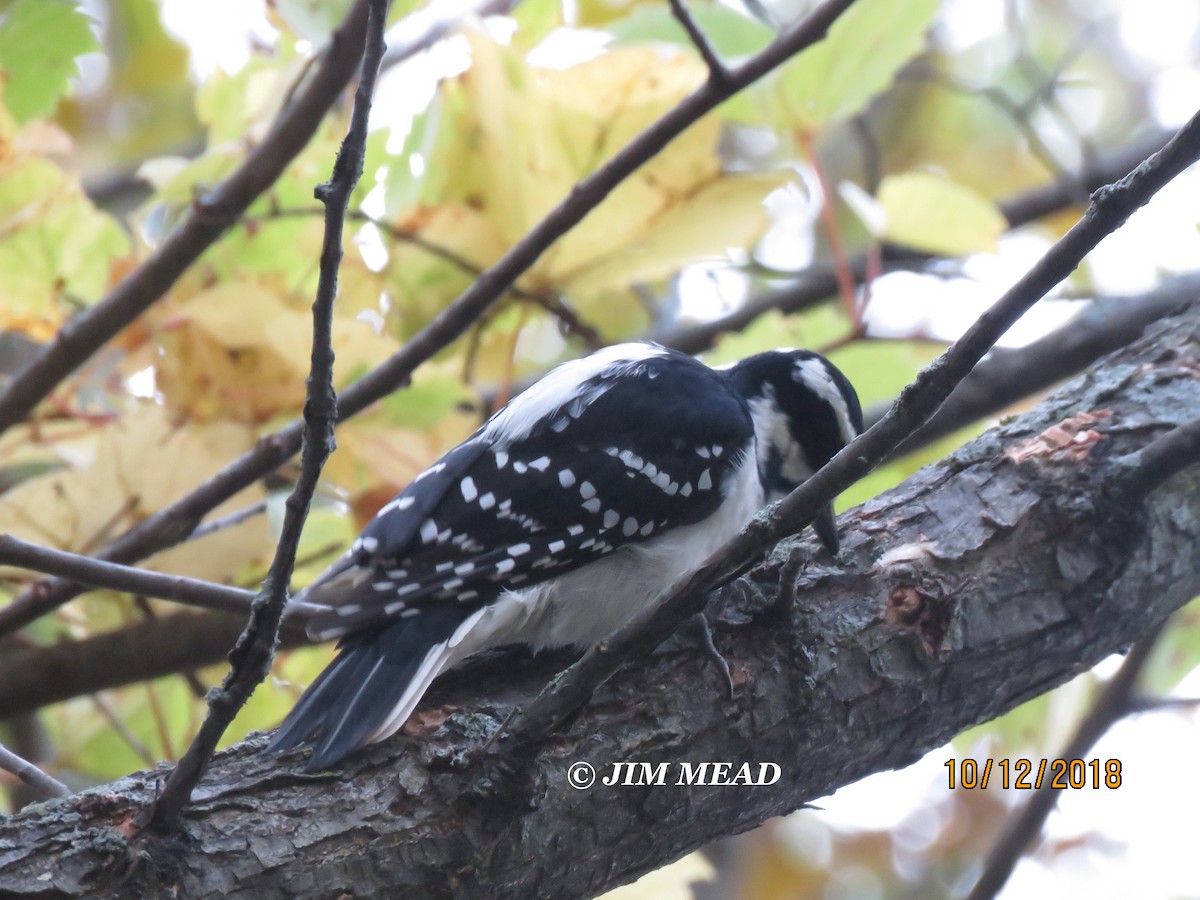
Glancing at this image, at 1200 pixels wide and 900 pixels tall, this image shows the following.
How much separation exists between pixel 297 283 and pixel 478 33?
2.03 feet

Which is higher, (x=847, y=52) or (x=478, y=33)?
(x=478, y=33)

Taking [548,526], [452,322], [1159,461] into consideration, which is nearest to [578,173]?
[452,322]

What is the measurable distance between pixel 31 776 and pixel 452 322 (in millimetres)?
903

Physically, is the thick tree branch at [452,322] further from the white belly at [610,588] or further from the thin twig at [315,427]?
the thin twig at [315,427]

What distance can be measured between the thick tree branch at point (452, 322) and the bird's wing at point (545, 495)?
0.70 ft

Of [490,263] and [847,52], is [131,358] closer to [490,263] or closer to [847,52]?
[490,263]

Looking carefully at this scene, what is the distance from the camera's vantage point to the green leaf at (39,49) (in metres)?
1.87

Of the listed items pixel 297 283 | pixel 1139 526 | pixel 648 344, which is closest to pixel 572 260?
pixel 648 344

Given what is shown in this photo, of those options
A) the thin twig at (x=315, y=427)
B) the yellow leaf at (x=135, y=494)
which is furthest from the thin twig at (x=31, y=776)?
the yellow leaf at (x=135, y=494)

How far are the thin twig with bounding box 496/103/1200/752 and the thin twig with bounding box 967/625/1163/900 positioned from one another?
1.13 metres

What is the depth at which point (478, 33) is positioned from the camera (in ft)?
6.73

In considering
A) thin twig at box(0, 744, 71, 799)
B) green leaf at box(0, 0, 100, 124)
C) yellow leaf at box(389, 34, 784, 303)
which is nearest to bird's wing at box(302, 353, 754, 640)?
yellow leaf at box(389, 34, 784, 303)

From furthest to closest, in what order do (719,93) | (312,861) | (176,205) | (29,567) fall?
1. (176,205)
2. (719,93)
3. (29,567)
4. (312,861)

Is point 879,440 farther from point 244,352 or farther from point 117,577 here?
point 244,352
